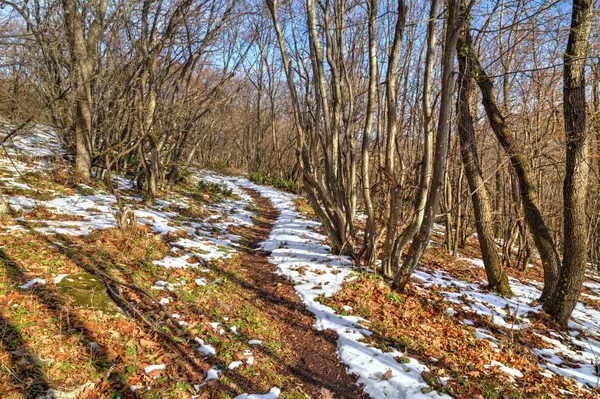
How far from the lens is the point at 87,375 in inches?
105

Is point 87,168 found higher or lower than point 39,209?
higher

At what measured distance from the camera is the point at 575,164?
5.12 metres

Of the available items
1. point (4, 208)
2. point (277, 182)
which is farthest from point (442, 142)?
point (277, 182)

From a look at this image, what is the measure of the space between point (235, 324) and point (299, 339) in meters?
0.88

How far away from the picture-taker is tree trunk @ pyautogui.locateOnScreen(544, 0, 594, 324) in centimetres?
495

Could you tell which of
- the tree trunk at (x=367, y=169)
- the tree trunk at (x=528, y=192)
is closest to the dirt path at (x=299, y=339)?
the tree trunk at (x=367, y=169)

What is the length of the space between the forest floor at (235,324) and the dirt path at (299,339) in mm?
21

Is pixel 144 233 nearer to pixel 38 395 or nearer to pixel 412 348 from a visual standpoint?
pixel 38 395

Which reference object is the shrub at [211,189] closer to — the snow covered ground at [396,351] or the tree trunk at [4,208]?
the snow covered ground at [396,351]

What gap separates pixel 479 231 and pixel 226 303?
212 inches

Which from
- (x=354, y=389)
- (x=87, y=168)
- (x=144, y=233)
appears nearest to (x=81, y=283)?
(x=144, y=233)

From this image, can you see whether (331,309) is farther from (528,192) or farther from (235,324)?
(528,192)

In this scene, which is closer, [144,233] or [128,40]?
[144,233]

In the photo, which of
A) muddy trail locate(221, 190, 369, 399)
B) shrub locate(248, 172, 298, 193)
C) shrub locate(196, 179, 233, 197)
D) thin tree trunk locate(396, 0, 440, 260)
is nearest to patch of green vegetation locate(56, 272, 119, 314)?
muddy trail locate(221, 190, 369, 399)
